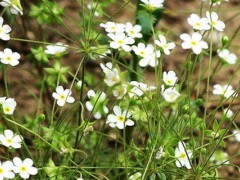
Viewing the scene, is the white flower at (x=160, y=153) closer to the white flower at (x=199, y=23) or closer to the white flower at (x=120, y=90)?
the white flower at (x=120, y=90)

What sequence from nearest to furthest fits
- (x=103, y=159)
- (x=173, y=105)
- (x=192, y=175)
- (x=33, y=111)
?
1. (x=173, y=105)
2. (x=192, y=175)
3. (x=103, y=159)
4. (x=33, y=111)

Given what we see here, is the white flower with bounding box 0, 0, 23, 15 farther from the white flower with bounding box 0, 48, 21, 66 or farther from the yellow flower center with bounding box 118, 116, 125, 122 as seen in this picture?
the yellow flower center with bounding box 118, 116, 125, 122

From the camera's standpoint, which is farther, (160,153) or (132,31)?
(132,31)

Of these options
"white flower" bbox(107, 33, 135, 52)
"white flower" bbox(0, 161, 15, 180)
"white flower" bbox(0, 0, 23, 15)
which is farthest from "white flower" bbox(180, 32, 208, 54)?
"white flower" bbox(0, 161, 15, 180)

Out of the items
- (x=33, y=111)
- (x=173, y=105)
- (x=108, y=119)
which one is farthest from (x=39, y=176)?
(x=33, y=111)

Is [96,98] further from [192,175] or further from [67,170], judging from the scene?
[192,175]

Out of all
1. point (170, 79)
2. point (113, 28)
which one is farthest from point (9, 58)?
point (170, 79)

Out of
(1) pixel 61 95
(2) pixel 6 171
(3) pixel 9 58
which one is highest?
(3) pixel 9 58

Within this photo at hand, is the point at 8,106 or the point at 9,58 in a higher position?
the point at 9,58

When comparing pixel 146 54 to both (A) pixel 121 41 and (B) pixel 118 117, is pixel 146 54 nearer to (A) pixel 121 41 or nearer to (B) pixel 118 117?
(A) pixel 121 41
